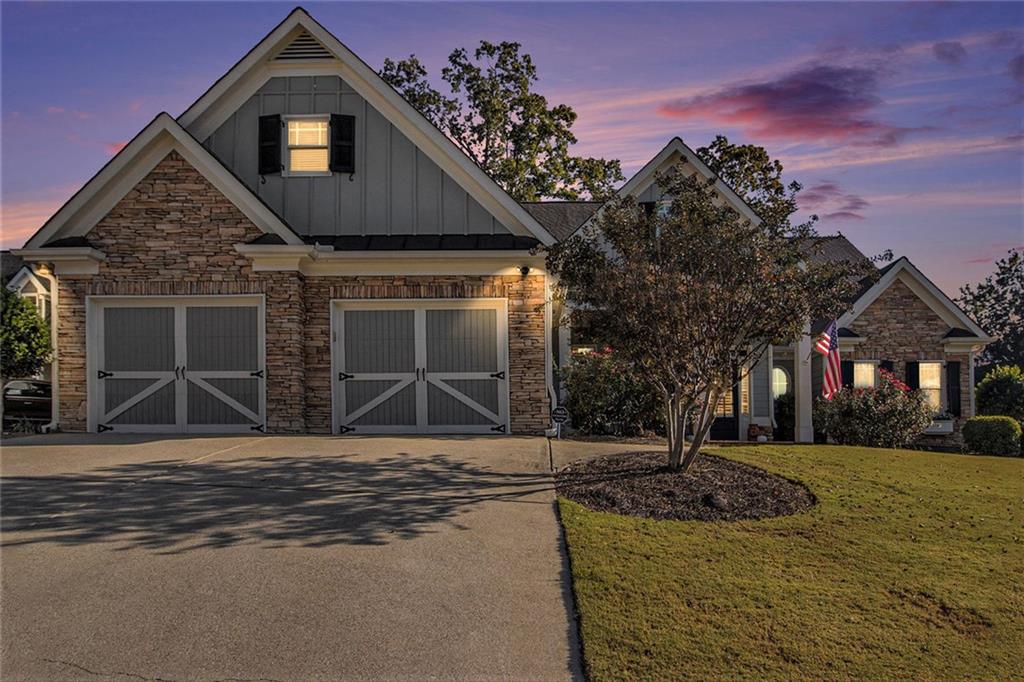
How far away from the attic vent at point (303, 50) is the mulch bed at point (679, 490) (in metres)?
9.99

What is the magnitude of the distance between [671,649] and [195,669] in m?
3.03

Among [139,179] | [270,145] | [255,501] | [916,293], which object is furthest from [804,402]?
[139,179]

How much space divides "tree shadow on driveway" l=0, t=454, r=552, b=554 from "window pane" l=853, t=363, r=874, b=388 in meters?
14.1

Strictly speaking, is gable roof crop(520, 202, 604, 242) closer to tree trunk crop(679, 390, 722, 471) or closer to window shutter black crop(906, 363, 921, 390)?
window shutter black crop(906, 363, 921, 390)

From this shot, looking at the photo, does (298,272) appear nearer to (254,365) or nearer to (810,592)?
(254,365)

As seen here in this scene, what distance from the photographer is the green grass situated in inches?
179

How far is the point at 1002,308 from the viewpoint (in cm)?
5069

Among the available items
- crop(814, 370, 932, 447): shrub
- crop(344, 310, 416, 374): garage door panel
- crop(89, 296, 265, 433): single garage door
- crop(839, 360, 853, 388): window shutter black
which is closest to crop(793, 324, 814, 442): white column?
crop(814, 370, 932, 447): shrub

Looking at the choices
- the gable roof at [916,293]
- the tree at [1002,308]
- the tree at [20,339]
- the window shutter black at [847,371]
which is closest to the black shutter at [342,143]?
the tree at [20,339]

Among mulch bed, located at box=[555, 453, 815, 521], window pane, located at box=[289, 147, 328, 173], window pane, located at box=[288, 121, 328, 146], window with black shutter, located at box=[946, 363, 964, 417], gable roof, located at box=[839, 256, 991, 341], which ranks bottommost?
mulch bed, located at box=[555, 453, 815, 521]

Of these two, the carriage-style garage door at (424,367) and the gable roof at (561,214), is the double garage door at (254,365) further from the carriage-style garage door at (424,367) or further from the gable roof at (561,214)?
the gable roof at (561,214)

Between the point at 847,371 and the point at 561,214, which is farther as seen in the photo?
the point at 561,214

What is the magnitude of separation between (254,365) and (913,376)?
18.0m

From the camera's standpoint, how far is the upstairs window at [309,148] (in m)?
14.4
